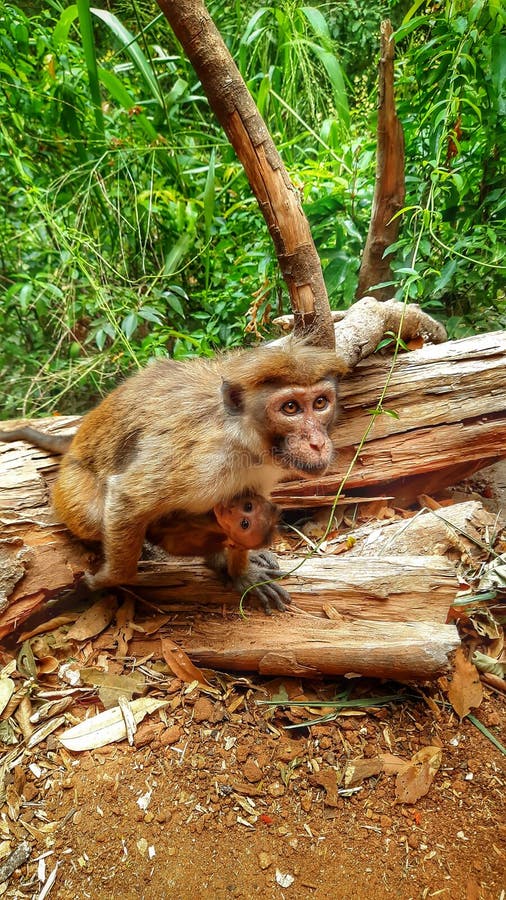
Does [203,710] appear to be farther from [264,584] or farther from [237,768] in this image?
[264,584]

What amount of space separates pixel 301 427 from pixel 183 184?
3823mm

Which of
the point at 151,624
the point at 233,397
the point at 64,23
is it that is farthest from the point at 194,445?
the point at 64,23

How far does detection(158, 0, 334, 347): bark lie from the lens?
3.19 m

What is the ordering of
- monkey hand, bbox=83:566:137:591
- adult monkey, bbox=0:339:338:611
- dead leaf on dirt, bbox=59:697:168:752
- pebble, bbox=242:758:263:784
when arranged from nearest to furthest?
pebble, bbox=242:758:263:784 < dead leaf on dirt, bbox=59:697:168:752 < adult monkey, bbox=0:339:338:611 < monkey hand, bbox=83:566:137:591

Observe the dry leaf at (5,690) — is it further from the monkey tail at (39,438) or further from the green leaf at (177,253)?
the green leaf at (177,253)

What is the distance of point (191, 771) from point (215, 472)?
149 cm

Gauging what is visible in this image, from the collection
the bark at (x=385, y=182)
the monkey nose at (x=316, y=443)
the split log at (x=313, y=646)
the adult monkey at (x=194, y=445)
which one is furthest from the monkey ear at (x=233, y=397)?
the bark at (x=385, y=182)

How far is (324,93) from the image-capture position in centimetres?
626

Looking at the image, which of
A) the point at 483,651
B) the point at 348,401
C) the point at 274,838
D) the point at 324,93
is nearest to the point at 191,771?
the point at 274,838

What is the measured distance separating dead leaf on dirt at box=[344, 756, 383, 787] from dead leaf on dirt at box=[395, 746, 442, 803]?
109 mm

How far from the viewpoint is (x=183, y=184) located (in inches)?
229

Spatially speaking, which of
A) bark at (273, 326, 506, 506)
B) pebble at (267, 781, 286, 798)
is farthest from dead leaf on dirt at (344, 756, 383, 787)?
bark at (273, 326, 506, 506)

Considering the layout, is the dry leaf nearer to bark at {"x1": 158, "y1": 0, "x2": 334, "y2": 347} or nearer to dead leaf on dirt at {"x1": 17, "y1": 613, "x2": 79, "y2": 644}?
dead leaf on dirt at {"x1": 17, "y1": 613, "x2": 79, "y2": 644}

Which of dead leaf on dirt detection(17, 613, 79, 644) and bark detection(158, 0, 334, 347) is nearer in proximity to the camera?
bark detection(158, 0, 334, 347)
